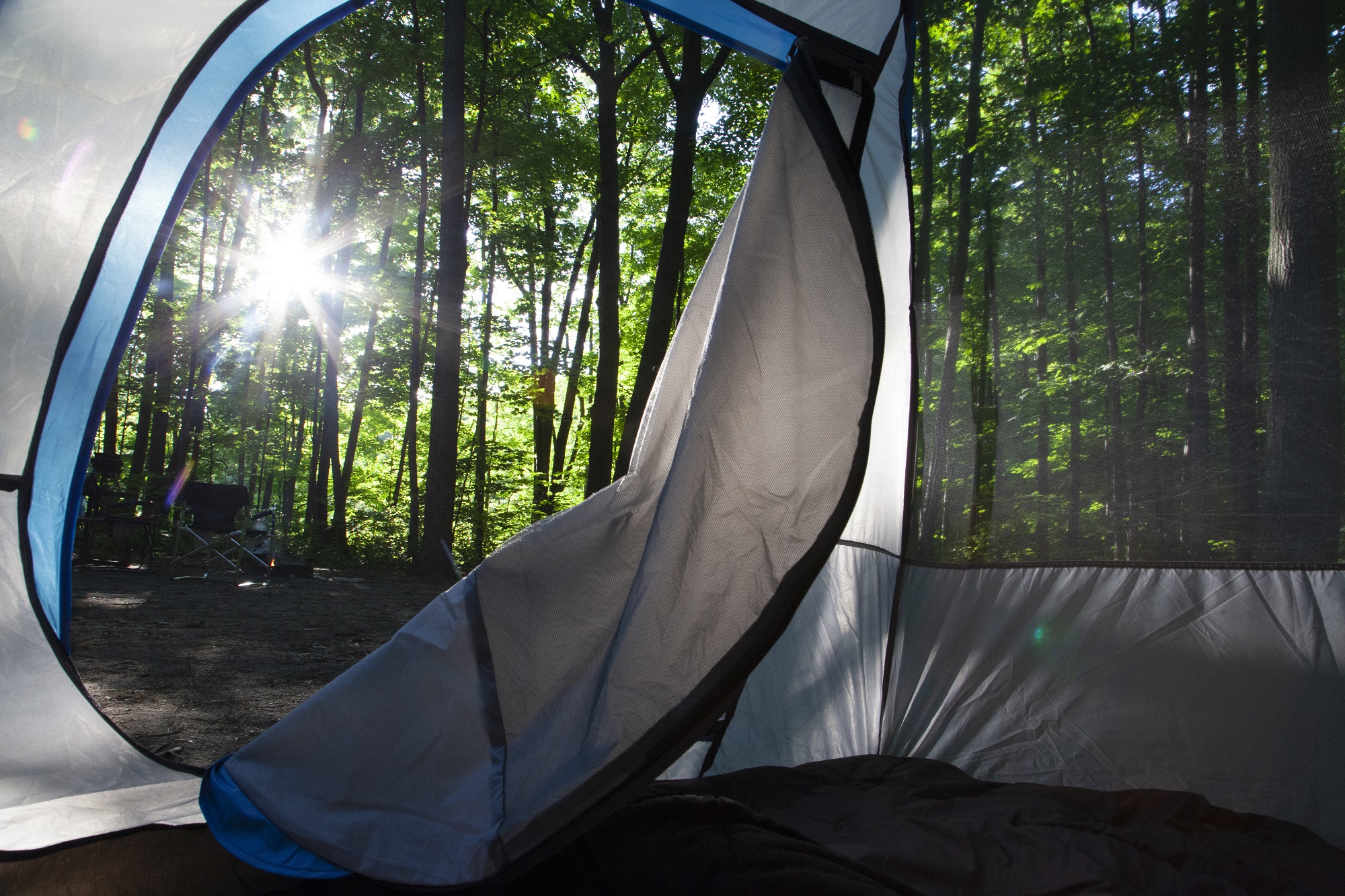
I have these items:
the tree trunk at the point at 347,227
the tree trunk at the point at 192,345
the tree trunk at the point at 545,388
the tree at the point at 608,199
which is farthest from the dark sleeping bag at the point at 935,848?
the tree trunk at the point at 192,345

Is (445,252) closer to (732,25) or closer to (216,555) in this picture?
(216,555)

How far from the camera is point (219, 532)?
7.63 m

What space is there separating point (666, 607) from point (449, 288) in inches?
259

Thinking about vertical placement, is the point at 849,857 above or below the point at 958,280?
below

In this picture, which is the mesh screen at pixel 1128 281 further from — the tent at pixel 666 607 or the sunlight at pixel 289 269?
the sunlight at pixel 289 269

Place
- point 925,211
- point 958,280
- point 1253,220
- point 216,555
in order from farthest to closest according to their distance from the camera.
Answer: point 216,555, point 925,211, point 958,280, point 1253,220

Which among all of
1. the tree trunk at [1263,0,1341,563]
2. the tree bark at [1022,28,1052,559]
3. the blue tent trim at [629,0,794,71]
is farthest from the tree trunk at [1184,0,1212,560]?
the blue tent trim at [629,0,794,71]

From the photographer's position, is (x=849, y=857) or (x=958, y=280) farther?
(x=958, y=280)

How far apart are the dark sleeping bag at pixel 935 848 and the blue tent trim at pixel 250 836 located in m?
0.34

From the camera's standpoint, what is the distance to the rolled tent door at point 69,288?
1.64 m

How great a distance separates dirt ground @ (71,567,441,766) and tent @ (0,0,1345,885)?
3.19 ft

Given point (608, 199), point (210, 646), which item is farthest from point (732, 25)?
point (608, 199)

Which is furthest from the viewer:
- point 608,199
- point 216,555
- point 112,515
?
point 608,199

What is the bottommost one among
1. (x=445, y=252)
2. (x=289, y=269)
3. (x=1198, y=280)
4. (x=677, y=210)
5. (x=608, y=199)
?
(x=1198, y=280)
